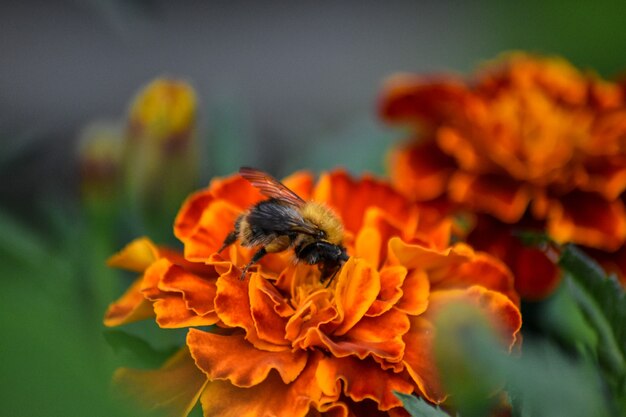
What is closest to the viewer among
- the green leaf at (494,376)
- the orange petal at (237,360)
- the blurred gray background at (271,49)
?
the green leaf at (494,376)

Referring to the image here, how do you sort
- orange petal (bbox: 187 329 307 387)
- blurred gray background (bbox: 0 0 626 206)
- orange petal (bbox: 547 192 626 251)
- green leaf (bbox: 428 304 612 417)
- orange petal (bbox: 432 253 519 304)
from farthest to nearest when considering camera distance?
blurred gray background (bbox: 0 0 626 206)
orange petal (bbox: 547 192 626 251)
orange petal (bbox: 432 253 519 304)
orange petal (bbox: 187 329 307 387)
green leaf (bbox: 428 304 612 417)

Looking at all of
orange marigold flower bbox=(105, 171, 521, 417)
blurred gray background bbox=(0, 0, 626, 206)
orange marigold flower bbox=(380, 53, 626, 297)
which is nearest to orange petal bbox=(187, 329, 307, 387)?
orange marigold flower bbox=(105, 171, 521, 417)

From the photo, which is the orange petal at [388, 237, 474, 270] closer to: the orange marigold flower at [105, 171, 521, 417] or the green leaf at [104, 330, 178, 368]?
the orange marigold flower at [105, 171, 521, 417]

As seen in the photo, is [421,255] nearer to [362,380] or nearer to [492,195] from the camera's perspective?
[362,380]

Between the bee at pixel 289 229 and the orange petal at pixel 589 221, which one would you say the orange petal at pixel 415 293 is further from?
the orange petal at pixel 589 221

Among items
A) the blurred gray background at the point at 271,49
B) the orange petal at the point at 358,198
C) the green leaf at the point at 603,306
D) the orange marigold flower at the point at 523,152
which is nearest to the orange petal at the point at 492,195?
the orange marigold flower at the point at 523,152

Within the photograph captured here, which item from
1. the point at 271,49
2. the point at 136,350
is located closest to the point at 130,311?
the point at 136,350
